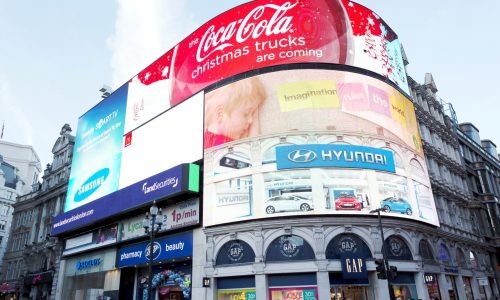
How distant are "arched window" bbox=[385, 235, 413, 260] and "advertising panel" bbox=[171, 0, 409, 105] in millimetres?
13575

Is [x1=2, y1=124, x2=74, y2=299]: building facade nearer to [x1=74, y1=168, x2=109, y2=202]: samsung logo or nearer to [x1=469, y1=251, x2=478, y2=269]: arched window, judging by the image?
[x1=74, y1=168, x2=109, y2=202]: samsung logo

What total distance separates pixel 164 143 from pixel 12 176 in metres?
72.8

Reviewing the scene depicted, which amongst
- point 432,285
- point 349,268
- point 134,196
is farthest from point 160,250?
point 432,285

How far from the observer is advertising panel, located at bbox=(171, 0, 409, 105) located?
29.8 metres

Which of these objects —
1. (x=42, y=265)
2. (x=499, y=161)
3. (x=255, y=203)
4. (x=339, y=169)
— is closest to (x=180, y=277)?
(x=255, y=203)

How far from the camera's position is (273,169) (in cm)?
2583

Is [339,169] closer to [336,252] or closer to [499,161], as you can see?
[336,252]

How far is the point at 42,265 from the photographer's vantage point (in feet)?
156

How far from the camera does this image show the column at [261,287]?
23438 mm

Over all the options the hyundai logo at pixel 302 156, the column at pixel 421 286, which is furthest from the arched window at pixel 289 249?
the column at pixel 421 286

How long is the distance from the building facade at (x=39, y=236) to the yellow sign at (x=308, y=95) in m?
32.9

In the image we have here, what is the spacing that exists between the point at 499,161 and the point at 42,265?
6672 centimetres

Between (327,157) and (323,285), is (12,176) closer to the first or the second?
(327,157)

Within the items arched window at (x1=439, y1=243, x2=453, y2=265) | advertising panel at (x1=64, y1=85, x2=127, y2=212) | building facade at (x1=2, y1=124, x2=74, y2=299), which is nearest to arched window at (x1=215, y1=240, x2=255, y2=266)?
arched window at (x1=439, y1=243, x2=453, y2=265)
